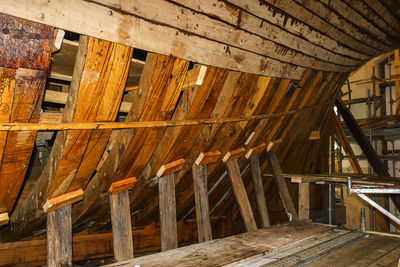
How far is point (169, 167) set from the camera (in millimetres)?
3271

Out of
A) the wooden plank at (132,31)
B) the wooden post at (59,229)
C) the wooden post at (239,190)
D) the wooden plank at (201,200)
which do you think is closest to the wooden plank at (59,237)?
the wooden post at (59,229)

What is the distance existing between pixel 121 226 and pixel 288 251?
1.68m

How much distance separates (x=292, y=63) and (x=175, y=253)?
102 inches

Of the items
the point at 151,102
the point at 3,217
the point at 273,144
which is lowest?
the point at 3,217

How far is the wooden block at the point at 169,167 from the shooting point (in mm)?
3236

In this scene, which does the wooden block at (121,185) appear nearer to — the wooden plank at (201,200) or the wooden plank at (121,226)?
the wooden plank at (121,226)

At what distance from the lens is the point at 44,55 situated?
5.89 feet

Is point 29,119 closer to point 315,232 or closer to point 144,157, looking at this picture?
point 144,157

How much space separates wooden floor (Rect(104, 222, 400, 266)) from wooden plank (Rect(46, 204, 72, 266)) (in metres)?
0.67

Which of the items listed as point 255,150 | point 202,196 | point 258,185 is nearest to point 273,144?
point 255,150

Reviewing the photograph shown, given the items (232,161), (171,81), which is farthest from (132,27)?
(232,161)

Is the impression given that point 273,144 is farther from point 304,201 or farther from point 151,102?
point 151,102

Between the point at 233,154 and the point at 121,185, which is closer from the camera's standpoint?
the point at 121,185

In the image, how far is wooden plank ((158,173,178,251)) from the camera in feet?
11.2
